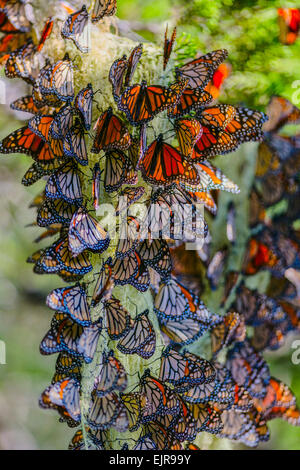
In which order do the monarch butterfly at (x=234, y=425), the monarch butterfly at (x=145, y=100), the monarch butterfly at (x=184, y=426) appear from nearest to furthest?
1. the monarch butterfly at (x=145, y=100)
2. the monarch butterfly at (x=184, y=426)
3. the monarch butterfly at (x=234, y=425)

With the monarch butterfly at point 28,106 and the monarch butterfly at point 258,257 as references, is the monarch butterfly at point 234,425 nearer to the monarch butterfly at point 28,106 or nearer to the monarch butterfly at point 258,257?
the monarch butterfly at point 258,257

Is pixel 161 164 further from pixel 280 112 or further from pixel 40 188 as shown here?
pixel 40 188

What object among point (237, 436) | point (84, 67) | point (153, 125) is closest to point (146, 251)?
point (153, 125)

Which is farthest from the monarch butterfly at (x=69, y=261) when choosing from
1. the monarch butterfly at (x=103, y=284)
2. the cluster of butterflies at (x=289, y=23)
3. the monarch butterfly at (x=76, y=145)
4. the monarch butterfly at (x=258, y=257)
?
A: the cluster of butterflies at (x=289, y=23)

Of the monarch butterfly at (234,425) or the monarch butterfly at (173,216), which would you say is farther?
the monarch butterfly at (234,425)

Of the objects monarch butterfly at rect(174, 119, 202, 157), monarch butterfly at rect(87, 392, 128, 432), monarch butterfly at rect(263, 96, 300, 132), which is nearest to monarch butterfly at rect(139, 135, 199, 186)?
monarch butterfly at rect(174, 119, 202, 157)

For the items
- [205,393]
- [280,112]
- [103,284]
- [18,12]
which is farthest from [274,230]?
[18,12]
